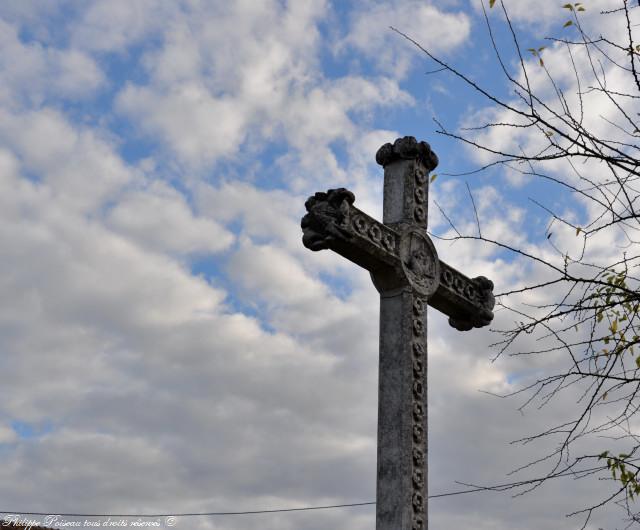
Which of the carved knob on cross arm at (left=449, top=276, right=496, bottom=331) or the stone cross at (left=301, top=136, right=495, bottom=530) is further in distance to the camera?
the carved knob on cross arm at (left=449, top=276, right=496, bottom=331)

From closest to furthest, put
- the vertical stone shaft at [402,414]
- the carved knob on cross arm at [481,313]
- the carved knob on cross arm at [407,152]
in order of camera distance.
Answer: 1. the vertical stone shaft at [402,414]
2. the carved knob on cross arm at [407,152]
3. the carved knob on cross arm at [481,313]

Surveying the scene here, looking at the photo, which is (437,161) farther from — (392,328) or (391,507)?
(391,507)

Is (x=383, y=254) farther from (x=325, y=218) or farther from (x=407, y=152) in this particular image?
(x=407, y=152)

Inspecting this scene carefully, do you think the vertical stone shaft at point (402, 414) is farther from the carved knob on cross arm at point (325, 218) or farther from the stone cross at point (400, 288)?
the carved knob on cross arm at point (325, 218)

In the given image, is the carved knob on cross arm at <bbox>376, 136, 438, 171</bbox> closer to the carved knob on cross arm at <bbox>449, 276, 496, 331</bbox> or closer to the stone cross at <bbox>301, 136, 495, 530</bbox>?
the stone cross at <bbox>301, 136, 495, 530</bbox>

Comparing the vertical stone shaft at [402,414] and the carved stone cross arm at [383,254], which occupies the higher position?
the carved stone cross arm at [383,254]

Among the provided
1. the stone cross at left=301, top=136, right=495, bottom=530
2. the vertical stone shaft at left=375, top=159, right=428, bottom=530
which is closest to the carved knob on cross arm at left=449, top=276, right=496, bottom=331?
the stone cross at left=301, top=136, right=495, bottom=530

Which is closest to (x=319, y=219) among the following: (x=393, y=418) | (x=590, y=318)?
(x=393, y=418)

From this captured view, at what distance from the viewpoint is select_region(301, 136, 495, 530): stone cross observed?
261 inches

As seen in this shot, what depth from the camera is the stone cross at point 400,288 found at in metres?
6.62

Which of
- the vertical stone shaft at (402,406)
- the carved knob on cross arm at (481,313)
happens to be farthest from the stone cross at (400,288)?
the carved knob on cross arm at (481,313)

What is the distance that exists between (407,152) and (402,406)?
2208 millimetres

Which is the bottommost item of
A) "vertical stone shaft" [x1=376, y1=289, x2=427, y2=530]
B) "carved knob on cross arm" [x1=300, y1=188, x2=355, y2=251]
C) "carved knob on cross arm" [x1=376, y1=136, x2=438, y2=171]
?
"vertical stone shaft" [x1=376, y1=289, x2=427, y2=530]

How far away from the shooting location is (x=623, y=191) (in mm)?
5711
